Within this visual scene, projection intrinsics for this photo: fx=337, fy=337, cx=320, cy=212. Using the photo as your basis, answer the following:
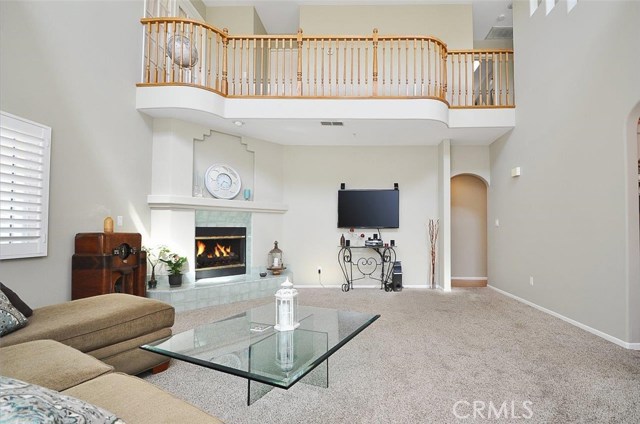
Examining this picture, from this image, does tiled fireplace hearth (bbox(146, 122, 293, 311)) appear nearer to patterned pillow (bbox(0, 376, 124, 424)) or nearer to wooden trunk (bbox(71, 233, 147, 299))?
wooden trunk (bbox(71, 233, 147, 299))

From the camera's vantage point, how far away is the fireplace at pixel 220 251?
5.19 m

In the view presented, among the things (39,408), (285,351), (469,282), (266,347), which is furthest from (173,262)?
(469,282)

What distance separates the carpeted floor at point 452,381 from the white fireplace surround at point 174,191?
1393mm

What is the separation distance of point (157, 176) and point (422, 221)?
14.7 feet

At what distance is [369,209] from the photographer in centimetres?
617

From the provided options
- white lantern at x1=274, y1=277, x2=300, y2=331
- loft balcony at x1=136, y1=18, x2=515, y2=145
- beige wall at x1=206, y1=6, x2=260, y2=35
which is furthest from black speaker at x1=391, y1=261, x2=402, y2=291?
beige wall at x1=206, y1=6, x2=260, y2=35

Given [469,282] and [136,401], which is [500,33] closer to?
[469,282]

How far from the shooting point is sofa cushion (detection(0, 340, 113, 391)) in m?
1.34

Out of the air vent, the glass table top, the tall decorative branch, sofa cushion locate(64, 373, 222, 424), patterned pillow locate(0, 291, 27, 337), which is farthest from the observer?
the air vent

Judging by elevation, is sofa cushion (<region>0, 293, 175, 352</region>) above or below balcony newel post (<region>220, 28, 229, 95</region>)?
below

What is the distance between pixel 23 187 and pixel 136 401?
8.73 feet

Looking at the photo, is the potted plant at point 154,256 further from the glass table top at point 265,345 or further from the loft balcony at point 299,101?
the glass table top at point 265,345

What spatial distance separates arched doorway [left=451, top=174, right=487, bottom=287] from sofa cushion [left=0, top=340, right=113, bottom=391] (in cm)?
641

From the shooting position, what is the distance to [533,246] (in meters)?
4.61
